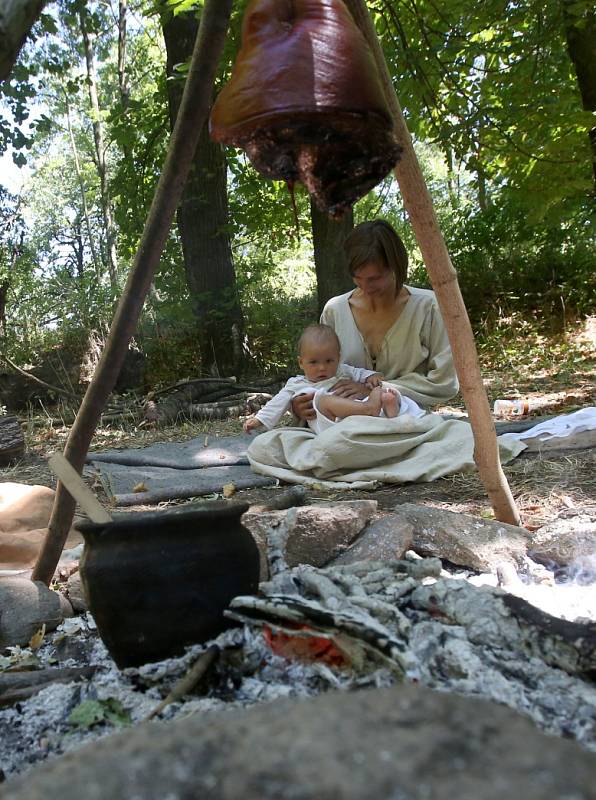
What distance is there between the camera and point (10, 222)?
1059 centimetres

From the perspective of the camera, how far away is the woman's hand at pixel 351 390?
4.18 metres

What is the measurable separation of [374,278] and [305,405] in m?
0.86

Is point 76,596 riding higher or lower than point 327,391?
lower

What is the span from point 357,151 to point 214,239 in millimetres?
7152

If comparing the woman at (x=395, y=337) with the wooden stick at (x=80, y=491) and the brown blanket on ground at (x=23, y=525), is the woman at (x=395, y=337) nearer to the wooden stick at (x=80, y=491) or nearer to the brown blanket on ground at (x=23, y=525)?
the brown blanket on ground at (x=23, y=525)

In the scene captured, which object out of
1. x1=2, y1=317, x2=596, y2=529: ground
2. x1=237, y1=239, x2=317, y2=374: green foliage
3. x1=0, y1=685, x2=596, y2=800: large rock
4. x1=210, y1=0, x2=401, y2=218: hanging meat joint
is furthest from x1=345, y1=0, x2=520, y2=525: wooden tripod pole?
x1=237, y1=239, x2=317, y2=374: green foliage

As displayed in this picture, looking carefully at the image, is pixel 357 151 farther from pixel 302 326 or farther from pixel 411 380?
pixel 302 326

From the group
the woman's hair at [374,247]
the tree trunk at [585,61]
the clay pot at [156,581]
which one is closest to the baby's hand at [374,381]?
the woman's hair at [374,247]

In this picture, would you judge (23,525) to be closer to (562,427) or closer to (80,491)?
(80,491)

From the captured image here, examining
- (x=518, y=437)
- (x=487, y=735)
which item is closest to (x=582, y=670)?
(x=487, y=735)

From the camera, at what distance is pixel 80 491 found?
1.85m

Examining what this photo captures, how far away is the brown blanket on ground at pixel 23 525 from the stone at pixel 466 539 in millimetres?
1494

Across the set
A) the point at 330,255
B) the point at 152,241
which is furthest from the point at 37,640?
the point at 330,255

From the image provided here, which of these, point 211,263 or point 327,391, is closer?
point 327,391
